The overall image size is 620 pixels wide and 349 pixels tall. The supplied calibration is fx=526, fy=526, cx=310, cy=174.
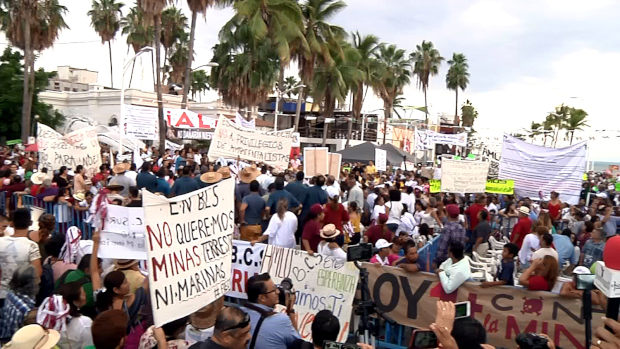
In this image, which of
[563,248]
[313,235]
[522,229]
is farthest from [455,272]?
[522,229]

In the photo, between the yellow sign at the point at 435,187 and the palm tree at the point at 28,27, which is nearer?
the yellow sign at the point at 435,187

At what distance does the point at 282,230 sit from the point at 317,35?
1060 inches

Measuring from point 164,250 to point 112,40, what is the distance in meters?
54.5

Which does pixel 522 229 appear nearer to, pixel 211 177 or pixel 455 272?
pixel 455 272

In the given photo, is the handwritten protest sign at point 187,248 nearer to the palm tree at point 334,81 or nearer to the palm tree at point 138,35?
the palm tree at point 334,81

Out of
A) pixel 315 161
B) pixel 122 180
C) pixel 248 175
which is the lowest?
pixel 122 180

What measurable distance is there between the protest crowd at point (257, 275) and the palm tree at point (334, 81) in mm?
22338

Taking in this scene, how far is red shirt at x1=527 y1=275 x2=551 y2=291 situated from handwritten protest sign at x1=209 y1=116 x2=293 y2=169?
8220 mm

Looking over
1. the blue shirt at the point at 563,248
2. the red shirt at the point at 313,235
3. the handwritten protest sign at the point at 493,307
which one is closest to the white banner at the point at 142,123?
the red shirt at the point at 313,235

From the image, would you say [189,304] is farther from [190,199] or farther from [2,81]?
[2,81]

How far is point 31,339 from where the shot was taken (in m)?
3.44

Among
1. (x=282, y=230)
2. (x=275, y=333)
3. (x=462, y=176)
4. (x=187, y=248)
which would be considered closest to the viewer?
(x=275, y=333)

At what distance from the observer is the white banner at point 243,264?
725cm

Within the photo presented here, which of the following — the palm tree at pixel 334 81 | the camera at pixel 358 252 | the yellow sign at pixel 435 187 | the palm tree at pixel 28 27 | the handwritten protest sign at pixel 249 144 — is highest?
the palm tree at pixel 28 27
